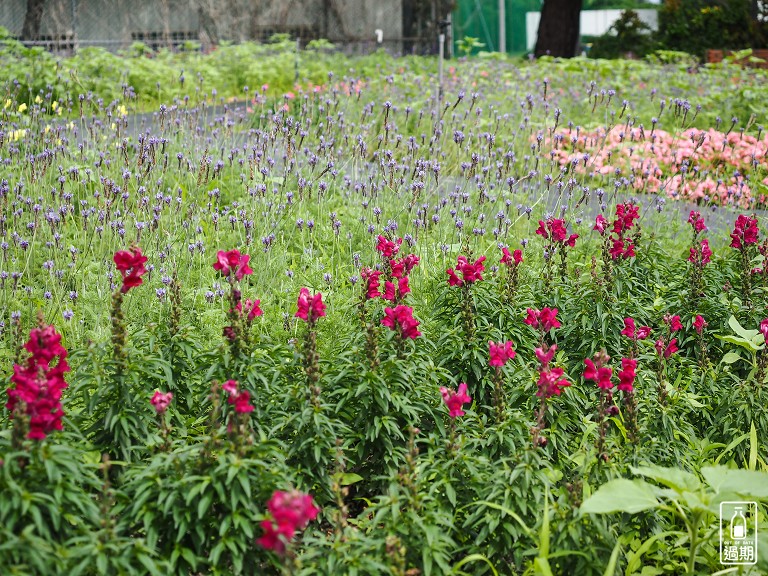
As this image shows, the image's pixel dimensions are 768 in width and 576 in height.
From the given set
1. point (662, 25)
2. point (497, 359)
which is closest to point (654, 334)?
point (497, 359)

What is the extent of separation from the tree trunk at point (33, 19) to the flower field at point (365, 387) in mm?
14156

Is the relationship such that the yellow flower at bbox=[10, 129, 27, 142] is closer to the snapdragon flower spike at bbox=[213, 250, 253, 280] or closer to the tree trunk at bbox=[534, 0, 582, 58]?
the snapdragon flower spike at bbox=[213, 250, 253, 280]

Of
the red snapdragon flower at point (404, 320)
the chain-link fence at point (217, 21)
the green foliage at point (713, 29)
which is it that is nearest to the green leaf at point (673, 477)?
the red snapdragon flower at point (404, 320)

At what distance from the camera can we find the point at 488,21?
83.4 feet

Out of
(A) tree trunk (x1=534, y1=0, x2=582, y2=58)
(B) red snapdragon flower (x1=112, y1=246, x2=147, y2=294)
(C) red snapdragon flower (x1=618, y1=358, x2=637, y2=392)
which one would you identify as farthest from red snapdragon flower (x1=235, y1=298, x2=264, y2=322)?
(A) tree trunk (x1=534, y1=0, x2=582, y2=58)

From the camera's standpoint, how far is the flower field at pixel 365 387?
105 inches

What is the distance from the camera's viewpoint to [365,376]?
10.8ft

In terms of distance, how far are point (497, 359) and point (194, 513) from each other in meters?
1.19

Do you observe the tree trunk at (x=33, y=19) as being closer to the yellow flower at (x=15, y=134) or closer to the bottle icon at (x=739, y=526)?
the yellow flower at (x=15, y=134)

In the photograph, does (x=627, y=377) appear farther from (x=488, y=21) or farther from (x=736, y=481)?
(x=488, y=21)

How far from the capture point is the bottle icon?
117 inches

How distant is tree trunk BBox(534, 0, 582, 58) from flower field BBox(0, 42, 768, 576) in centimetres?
1154

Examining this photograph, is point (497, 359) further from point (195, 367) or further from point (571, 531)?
point (195, 367)

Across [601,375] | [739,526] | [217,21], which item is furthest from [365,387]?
[217,21]
